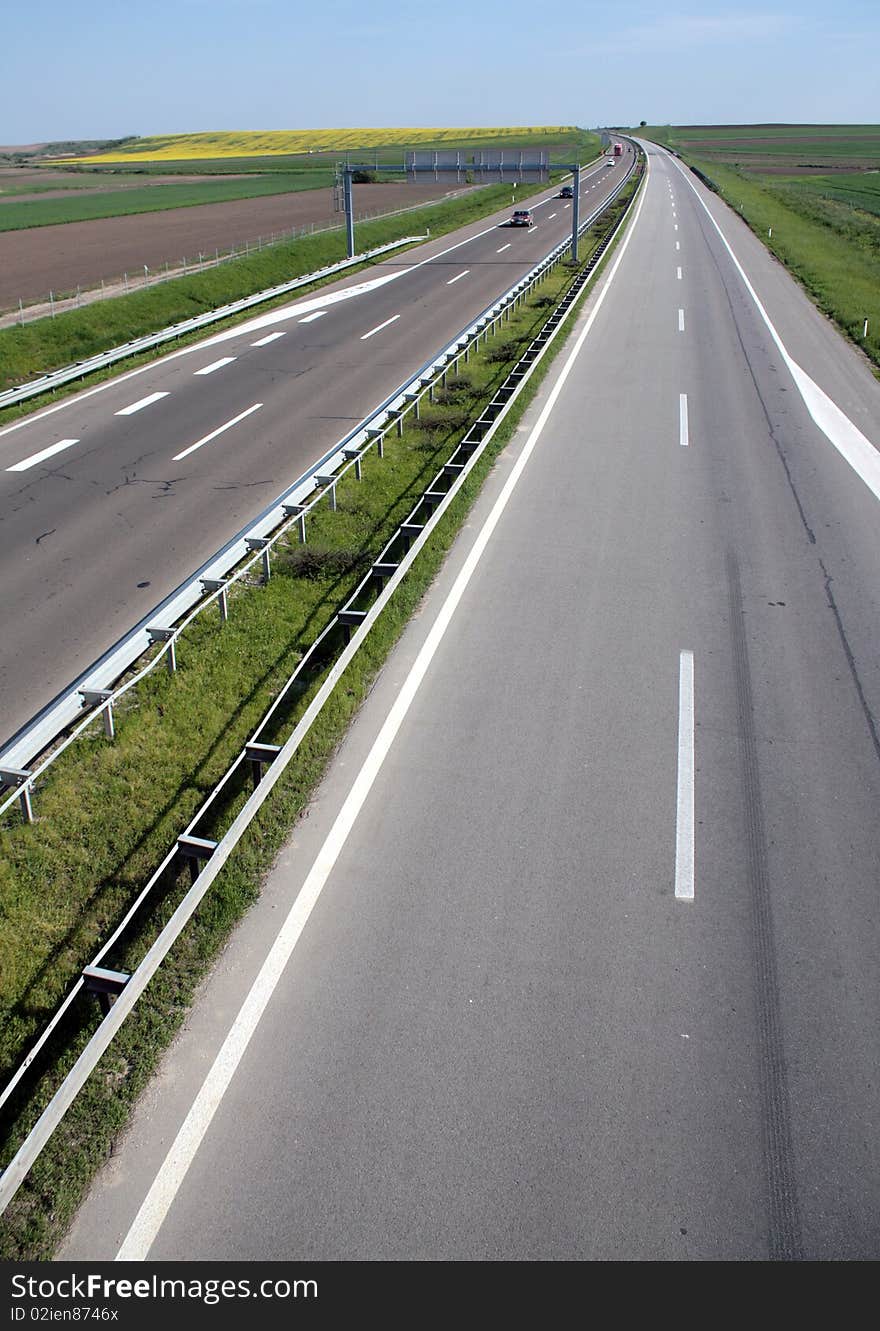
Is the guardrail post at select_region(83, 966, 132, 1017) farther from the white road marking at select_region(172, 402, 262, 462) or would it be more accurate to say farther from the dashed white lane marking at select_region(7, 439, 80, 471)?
the dashed white lane marking at select_region(7, 439, 80, 471)

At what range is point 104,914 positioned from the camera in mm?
6754

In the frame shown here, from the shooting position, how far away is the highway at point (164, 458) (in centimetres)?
1141

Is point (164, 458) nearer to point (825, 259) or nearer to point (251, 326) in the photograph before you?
point (251, 326)

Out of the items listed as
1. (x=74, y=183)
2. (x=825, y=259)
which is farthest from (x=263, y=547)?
(x=74, y=183)

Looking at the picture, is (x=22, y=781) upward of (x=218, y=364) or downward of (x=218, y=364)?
downward

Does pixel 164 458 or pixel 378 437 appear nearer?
pixel 378 437

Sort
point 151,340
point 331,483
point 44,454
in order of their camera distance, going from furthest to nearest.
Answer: point 151,340 < point 44,454 < point 331,483

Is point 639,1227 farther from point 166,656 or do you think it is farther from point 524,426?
point 524,426

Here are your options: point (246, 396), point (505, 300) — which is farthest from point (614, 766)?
point (505, 300)

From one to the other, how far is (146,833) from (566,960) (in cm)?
341

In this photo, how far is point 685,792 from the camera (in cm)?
789

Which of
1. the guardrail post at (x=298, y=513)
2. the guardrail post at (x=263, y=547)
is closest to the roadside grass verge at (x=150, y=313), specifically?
the guardrail post at (x=298, y=513)

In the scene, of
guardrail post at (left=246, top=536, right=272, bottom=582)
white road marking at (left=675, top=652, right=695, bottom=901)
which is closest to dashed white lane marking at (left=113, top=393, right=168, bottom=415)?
guardrail post at (left=246, top=536, right=272, bottom=582)

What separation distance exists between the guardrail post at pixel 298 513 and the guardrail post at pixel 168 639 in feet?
11.6
